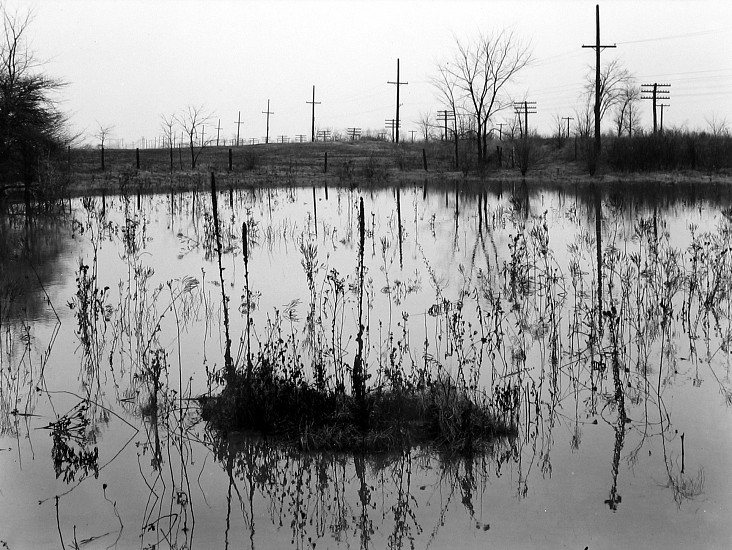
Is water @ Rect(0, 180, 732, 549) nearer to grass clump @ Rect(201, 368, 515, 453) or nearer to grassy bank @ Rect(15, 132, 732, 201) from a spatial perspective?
grass clump @ Rect(201, 368, 515, 453)

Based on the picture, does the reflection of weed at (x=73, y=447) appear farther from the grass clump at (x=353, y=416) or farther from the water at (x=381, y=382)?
the grass clump at (x=353, y=416)

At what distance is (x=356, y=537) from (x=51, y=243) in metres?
12.9

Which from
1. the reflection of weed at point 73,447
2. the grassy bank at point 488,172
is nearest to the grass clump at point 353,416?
the reflection of weed at point 73,447

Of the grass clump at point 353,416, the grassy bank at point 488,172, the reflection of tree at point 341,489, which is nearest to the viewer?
the reflection of tree at point 341,489

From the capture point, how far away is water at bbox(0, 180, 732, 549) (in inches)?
160

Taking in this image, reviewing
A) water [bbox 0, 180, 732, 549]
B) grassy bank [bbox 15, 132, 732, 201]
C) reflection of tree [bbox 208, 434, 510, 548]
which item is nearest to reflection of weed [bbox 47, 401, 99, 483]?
water [bbox 0, 180, 732, 549]

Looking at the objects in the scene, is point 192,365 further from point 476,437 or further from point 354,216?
point 354,216

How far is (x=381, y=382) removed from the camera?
5891 mm

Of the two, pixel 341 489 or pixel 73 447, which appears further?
pixel 73 447

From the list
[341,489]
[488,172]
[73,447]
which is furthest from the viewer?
[488,172]

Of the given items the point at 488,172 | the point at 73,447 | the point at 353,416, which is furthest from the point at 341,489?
the point at 488,172

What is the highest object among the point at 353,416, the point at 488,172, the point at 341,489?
the point at 488,172

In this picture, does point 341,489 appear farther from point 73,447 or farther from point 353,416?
point 73,447

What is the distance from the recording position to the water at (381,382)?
160 inches
